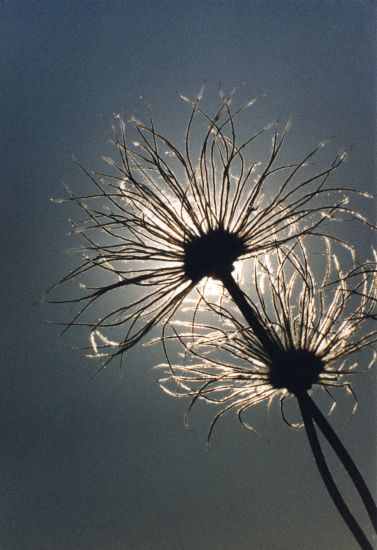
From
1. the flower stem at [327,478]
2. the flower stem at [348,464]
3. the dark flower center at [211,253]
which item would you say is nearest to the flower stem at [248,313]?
the dark flower center at [211,253]

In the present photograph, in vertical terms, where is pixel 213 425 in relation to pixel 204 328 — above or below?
below

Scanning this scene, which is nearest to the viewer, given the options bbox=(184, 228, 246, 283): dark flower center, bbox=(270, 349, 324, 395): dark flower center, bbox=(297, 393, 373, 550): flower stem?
bbox=(297, 393, 373, 550): flower stem

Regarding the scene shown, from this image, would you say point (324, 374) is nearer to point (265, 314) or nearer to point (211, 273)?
point (265, 314)

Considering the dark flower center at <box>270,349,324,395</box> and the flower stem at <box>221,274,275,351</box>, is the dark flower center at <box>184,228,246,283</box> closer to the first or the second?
the flower stem at <box>221,274,275,351</box>

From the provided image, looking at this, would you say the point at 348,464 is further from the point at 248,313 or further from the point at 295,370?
the point at 248,313

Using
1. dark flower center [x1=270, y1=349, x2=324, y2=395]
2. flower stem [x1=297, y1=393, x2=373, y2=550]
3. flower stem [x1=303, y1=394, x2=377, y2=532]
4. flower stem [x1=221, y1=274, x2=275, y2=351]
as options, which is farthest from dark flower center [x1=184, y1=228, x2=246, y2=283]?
flower stem [x1=303, y1=394, x2=377, y2=532]

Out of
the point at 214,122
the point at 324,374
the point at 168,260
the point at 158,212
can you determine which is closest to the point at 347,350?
the point at 324,374

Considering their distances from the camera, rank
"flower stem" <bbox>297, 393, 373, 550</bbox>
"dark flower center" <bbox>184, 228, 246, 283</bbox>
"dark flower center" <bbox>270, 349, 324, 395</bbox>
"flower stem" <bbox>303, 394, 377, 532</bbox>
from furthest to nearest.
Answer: "dark flower center" <bbox>184, 228, 246, 283</bbox>, "dark flower center" <bbox>270, 349, 324, 395</bbox>, "flower stem" <bbox>303, 394, 377, 532</bbox>, "flower stem" <bbox>297, 393, 373, 550</bbox>
